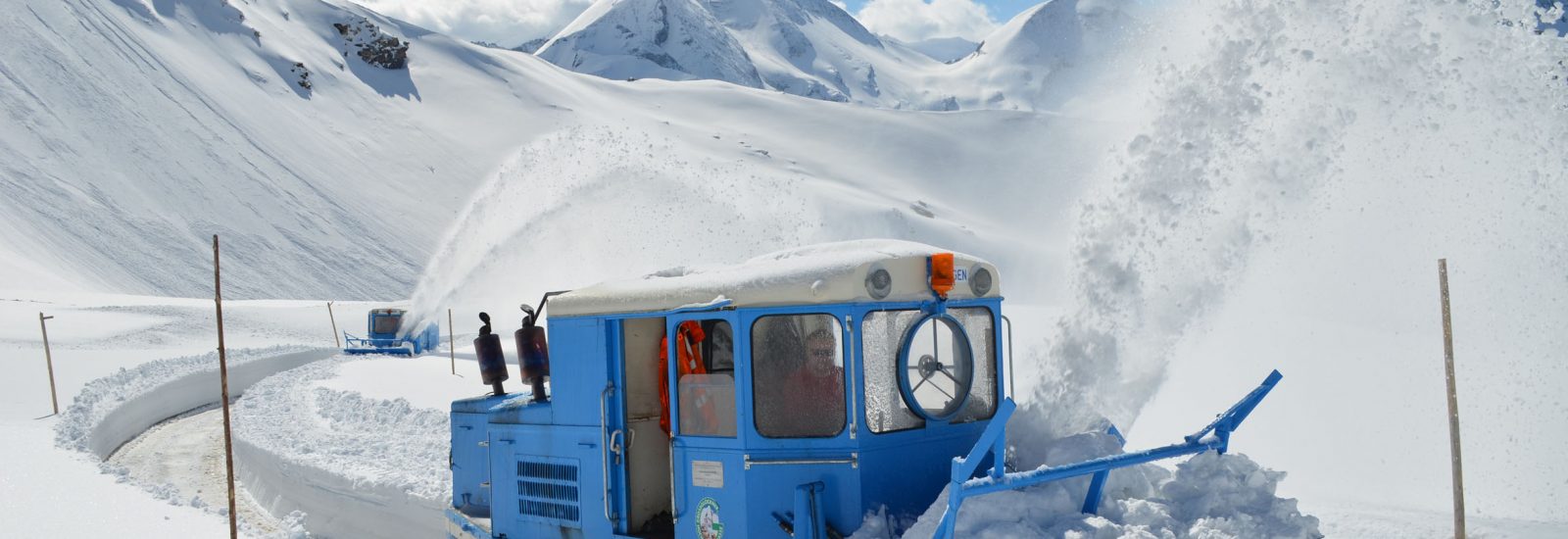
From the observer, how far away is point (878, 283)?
21.1 ft

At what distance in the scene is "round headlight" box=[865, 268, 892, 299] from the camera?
6.40 meters

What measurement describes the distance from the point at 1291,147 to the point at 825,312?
22.5ft

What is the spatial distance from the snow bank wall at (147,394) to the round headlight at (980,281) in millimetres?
17740

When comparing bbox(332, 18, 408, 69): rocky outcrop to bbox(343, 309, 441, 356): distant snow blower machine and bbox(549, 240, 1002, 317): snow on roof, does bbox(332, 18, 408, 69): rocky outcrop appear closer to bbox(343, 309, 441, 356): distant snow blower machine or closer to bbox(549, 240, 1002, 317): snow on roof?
bbox(343, 309, 441, 356): distant snow blower machine

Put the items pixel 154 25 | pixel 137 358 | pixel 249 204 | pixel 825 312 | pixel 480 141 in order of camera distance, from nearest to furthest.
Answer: pixel 825 312
pixel 137 358
pixel 249 204
pixel 154 25
pixel 480 141

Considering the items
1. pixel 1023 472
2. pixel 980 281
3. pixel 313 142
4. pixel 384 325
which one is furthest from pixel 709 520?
pixel 313 142

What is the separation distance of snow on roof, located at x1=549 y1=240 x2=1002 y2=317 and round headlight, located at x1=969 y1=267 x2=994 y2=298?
25 millimetres

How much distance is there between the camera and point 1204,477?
256 inches

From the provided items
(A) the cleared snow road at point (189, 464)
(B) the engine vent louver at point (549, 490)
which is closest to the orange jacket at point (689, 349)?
(B) the engine vent louver at point (549, 490)

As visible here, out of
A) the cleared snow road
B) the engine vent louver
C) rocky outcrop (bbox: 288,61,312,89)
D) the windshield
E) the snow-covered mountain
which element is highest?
rocky outcrop (bbox: 288,61,312,89)

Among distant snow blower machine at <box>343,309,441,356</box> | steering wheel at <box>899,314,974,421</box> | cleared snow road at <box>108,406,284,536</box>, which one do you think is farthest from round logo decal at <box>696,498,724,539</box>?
distant snow blower machine at <box>343,309,441,356</box>

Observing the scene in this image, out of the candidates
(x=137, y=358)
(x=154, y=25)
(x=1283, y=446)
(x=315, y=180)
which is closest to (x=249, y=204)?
(x=315, y=180)

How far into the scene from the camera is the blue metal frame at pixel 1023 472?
18.3 ft

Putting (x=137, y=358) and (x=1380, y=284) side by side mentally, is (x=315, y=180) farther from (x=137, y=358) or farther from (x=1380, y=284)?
(x=1380, y=284)
